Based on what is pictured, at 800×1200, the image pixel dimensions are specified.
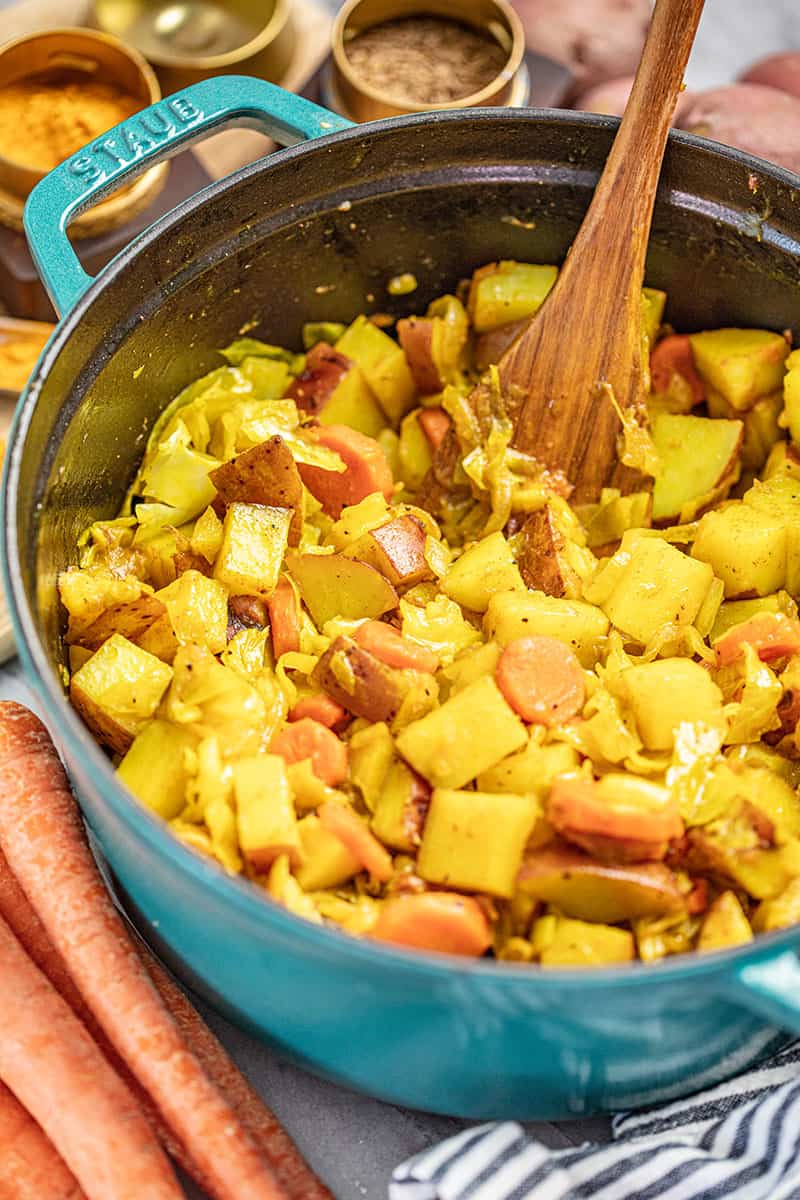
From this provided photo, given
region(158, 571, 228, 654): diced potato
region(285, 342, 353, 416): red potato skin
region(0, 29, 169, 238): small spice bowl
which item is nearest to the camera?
region(158, 571, 228, 654): diced potato

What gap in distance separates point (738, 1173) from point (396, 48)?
7.63 ft

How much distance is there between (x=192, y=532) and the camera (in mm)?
2066

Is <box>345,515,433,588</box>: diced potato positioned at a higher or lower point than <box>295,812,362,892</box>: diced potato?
higher

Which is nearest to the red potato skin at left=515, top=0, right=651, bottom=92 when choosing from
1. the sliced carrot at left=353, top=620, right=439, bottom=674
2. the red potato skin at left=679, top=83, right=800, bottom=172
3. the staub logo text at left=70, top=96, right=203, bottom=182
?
the red potato skin at left=679, top=83, right=800, bottom=172

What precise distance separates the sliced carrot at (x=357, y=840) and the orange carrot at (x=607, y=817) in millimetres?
222

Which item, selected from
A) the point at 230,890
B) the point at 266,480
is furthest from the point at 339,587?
the point at 230,890

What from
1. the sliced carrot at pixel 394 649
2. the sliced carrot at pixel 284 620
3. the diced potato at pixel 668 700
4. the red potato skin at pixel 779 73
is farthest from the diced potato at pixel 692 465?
the red potato skin at pixel 779 73

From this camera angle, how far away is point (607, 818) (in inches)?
62.1

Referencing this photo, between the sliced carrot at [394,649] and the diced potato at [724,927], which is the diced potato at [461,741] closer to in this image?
the sliced carrot at [394,649]

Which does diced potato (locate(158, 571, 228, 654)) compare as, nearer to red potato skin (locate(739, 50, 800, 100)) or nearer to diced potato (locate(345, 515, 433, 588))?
diced potato (locate(345, 515, 433, 588))

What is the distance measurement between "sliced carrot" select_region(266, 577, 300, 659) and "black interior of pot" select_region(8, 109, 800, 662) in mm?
311

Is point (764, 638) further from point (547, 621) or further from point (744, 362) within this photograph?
point (744, 362)

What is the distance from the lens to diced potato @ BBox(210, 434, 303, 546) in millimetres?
1943

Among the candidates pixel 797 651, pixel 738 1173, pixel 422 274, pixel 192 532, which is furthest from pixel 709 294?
pixel 738 1173
